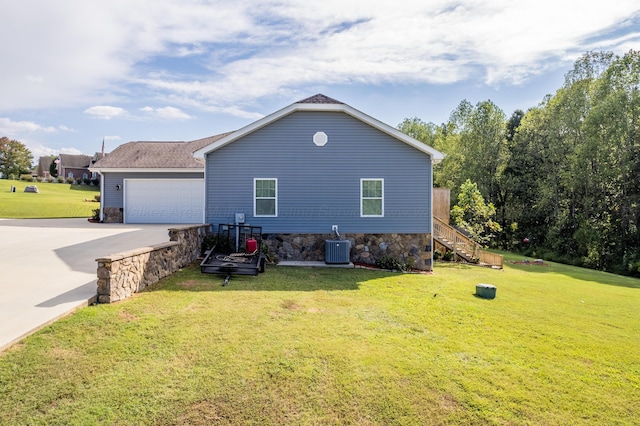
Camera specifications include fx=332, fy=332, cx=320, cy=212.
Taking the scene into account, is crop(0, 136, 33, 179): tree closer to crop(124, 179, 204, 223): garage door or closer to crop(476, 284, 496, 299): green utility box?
crop(124, 179, 204, 223): garage door

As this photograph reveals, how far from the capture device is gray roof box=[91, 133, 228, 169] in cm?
1736

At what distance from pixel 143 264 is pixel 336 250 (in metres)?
5.59

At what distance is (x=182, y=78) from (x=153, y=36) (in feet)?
13.8

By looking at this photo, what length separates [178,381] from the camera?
3729 millimetres

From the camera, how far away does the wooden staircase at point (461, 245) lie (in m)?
14.5

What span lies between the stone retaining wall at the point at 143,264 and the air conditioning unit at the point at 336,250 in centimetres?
401

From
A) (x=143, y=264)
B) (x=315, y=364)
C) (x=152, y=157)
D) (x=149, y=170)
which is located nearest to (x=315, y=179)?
(x=143, y=264)

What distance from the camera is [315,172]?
11.1 meters

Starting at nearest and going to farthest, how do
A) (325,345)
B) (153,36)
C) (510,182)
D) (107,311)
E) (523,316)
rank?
(325,345) < (107,311) < (523,316) < (153,36) < (510,182)

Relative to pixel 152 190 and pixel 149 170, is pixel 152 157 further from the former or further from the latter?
pixel 152 190

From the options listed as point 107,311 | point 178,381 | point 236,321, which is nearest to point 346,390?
point 178,381

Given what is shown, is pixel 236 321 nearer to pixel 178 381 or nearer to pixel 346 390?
pixel 178 381

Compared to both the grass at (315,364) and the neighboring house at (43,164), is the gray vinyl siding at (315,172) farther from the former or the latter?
the neighboring house at (43,164)

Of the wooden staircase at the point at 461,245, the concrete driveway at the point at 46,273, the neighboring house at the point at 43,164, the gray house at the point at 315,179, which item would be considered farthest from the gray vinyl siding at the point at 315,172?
the neighboring house at the point at 43,164
